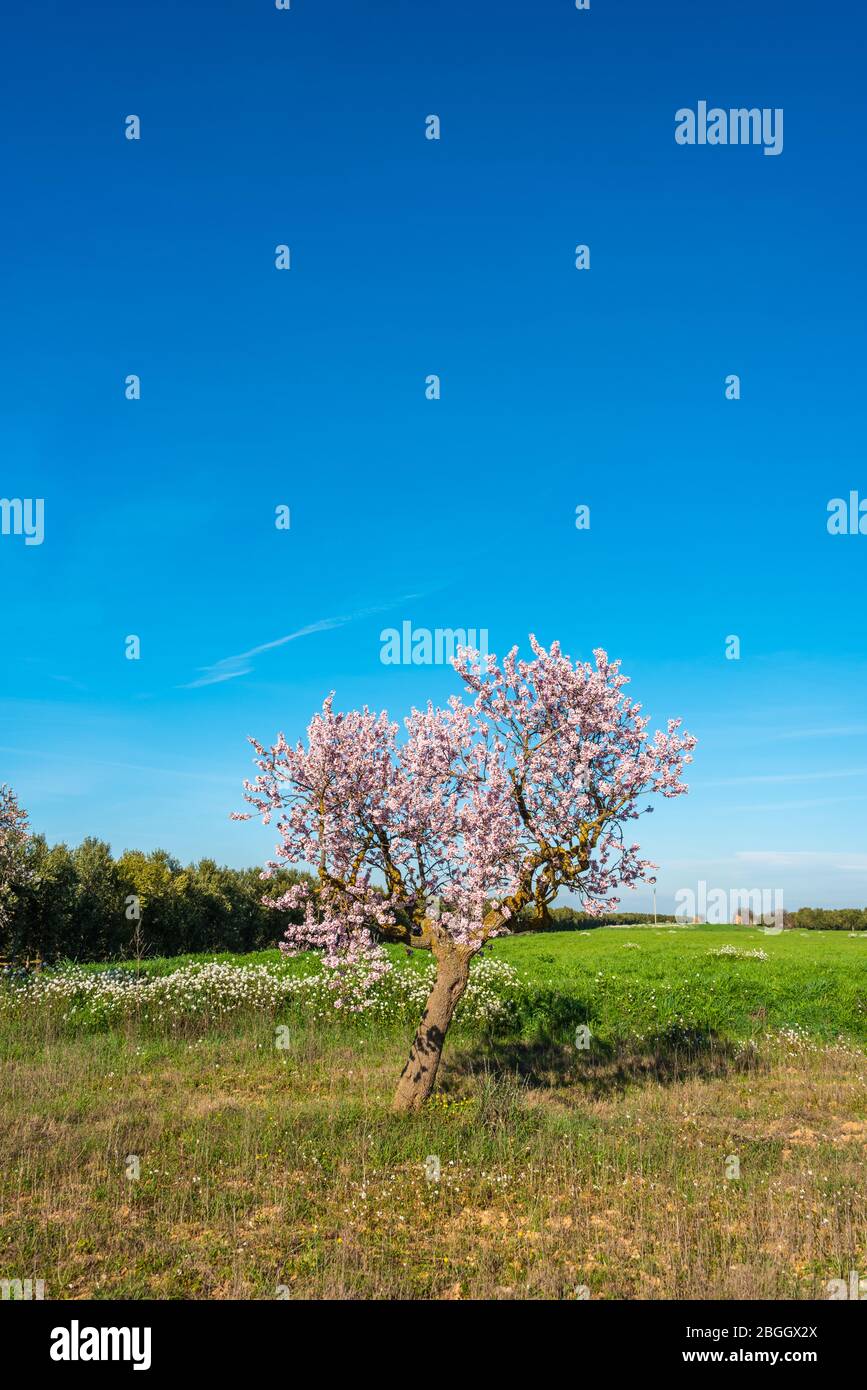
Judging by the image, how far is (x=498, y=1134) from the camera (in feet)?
49.8

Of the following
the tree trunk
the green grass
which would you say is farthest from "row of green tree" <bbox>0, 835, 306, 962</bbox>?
the tree trunk

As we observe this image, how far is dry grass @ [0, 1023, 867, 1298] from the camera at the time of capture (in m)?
10.3

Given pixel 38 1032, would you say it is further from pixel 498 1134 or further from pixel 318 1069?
pixel 498 1134

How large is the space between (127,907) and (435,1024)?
38.3 meters

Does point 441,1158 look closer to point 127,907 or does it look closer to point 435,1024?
point 435,1024

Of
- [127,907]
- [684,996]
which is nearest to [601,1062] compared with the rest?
[684,996]

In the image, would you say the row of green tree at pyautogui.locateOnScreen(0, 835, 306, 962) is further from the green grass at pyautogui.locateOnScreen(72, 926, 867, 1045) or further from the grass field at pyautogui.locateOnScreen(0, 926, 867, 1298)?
the grass field at pyautogui.locateOnScreen(0, 926, 867, 1298)

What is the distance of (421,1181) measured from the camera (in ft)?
43.5

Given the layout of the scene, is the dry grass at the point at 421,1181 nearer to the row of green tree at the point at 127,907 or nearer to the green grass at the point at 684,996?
the green grass at the point at 684,996

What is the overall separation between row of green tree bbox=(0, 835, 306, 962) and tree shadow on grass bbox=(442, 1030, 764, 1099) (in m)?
22.0

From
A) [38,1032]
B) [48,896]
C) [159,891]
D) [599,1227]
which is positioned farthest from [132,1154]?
[159,891]

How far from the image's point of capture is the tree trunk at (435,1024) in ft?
53.6

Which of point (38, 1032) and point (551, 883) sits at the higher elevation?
A: point (551, 883)

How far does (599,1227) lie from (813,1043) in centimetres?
1653
